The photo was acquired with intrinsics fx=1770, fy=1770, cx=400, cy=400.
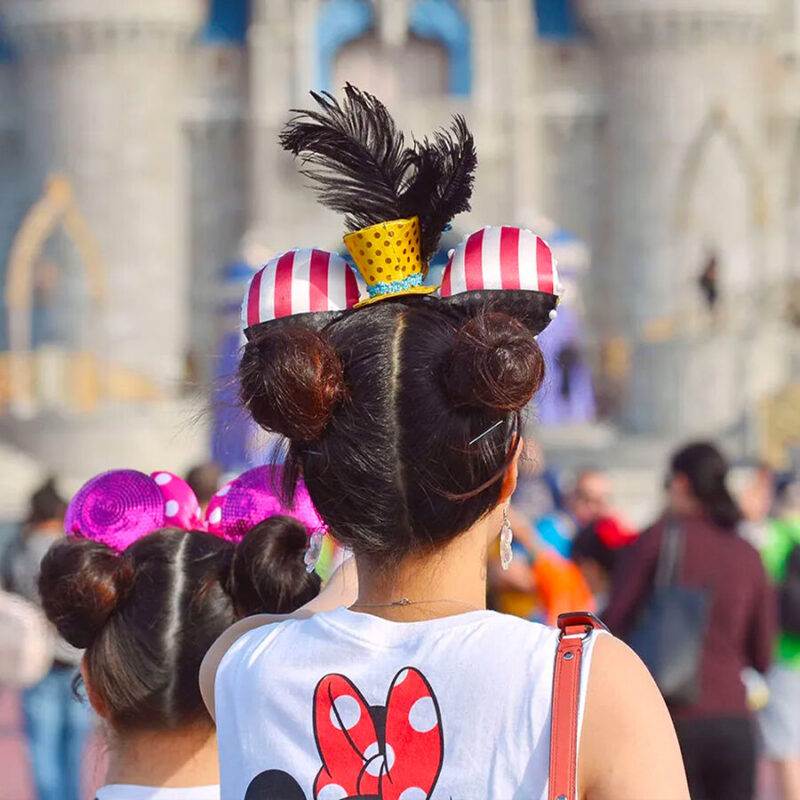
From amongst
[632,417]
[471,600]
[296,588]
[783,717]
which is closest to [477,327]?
[471,600]

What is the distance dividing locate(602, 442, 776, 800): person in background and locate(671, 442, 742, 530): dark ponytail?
0.04 meters

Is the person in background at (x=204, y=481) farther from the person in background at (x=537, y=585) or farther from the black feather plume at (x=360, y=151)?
the black feather plume at (x=360, y=151)

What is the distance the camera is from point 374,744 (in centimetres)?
141

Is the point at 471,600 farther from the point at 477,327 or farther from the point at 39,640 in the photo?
the point at 39,640

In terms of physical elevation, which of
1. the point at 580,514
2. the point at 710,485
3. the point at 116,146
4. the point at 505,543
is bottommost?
the point at 580,514

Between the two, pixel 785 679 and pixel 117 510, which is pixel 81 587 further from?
pixel 785 679

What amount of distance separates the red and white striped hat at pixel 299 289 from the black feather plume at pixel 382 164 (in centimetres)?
5

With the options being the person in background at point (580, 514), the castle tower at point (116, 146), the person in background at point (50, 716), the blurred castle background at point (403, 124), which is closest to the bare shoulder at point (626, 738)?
the person in background at point (50, 716)

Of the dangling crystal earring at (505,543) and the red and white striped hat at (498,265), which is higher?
the red and white striped hat at (498,265)

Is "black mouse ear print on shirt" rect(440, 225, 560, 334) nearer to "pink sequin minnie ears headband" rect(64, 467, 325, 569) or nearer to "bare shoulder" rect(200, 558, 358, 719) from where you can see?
"bare shoulder" rect(200, 558, 358, 719)

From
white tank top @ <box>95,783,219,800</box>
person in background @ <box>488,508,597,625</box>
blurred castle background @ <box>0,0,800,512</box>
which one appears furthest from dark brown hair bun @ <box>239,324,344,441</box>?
blurred castle background @ <box>0,0,800,512</box>

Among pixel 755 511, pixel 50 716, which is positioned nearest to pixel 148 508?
pixel 50 716

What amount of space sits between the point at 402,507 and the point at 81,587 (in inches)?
23.5

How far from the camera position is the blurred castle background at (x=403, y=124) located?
2212 cm
